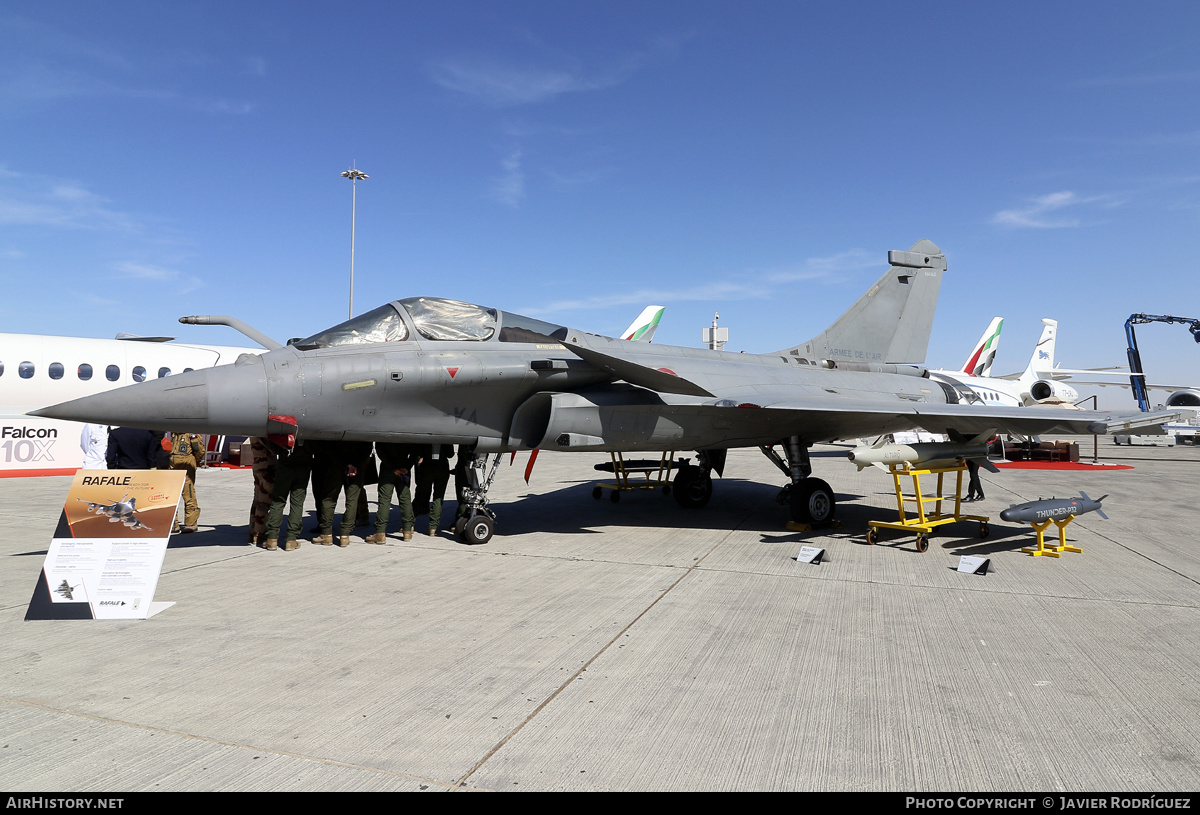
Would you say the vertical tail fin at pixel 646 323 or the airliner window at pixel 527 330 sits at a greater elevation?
the vertical tail fin at pixel 646 323

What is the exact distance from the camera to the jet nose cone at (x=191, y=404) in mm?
5691

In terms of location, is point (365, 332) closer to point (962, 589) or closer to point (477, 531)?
point (477, 531)

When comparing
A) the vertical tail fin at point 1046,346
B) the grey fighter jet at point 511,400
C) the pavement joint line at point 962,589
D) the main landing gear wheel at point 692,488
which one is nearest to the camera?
the pavement joint line at point 962,589

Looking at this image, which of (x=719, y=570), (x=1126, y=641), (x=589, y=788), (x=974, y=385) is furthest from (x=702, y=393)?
(x=974, y=385)

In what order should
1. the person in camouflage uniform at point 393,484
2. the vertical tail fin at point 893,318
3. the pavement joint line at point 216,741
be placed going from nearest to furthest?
1. the pavement joint line at point 216,741
2. the person in camouflage uniform at point 393,484
3. the vertical tail fin at point 893,318

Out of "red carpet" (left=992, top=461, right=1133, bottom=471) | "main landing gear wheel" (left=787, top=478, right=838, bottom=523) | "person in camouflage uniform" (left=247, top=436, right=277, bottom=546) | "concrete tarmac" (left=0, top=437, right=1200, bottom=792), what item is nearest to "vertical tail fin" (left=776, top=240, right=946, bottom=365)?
"main landing gear wheel" (left=787, top=478, right=838, bottom=523)

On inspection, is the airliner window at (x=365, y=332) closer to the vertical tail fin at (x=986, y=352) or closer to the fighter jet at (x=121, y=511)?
the fighter jet at (x=121, y=511)

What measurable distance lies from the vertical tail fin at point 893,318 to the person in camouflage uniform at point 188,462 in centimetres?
912

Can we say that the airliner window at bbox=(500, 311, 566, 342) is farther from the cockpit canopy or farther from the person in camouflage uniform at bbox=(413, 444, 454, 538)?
the person in camouflage uniform at bbox=(413, 444, 454, 538)

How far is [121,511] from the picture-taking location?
4852mm

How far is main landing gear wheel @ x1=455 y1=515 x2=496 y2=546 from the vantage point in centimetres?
770

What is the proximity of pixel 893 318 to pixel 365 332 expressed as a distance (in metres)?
8.91

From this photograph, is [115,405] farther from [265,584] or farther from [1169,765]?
[1169,765]

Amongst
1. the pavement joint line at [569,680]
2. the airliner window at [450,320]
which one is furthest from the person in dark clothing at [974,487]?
the airliner window at [450,320]
